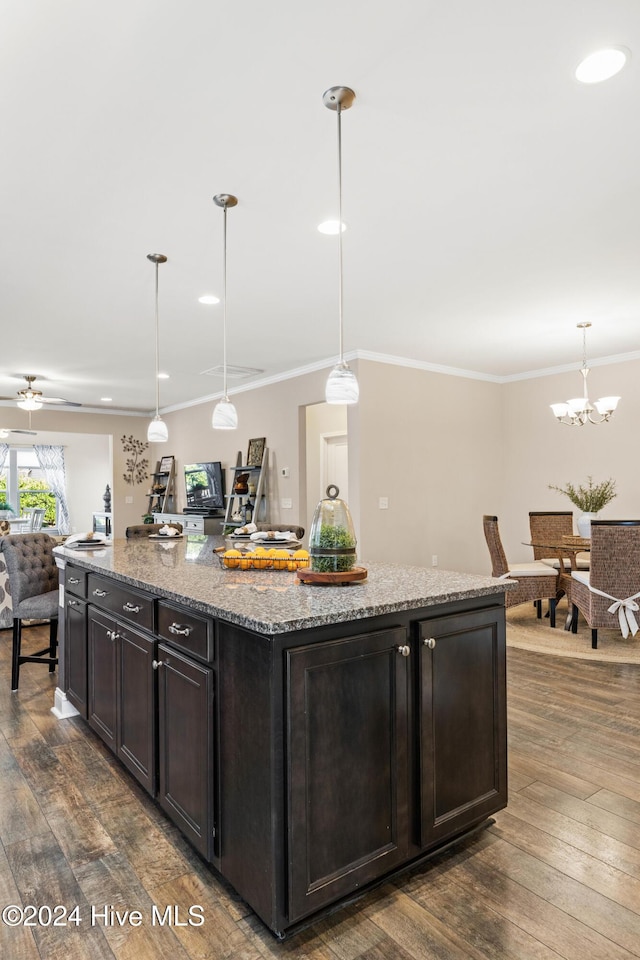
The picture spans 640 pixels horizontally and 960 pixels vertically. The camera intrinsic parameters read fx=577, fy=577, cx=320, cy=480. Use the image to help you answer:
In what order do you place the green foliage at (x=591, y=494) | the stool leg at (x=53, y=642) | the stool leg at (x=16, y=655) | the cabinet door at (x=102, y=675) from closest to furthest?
the cabinet door at (x=102, y=675) → the stool leg at (x=16, y=655) → the stool leg at (x=53, y=642) → the green foliage at (x=591, y=494)

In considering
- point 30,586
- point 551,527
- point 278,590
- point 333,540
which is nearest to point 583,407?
point 551,527

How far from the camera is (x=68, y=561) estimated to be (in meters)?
3.24

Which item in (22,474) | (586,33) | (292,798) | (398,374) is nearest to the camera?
(292,798)

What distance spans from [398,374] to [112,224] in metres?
3.79

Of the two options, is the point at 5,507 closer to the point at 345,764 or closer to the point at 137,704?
the point at 137,704

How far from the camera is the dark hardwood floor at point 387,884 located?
63.3 inches

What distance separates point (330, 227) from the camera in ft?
10.6

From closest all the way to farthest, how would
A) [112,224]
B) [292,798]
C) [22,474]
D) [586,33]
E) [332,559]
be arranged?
[292,798] < [586,33] < [332,559] < [112,224] < [22,474]

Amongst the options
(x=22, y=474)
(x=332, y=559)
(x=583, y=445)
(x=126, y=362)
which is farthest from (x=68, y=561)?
(x=22, y=474)

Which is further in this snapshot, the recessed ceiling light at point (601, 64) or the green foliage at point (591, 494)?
the green foliage at point (591, 494)

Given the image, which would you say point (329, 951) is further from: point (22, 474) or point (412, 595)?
point (22, 474)

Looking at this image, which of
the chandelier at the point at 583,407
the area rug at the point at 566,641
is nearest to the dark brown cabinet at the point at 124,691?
the area rug at the point at 566,641

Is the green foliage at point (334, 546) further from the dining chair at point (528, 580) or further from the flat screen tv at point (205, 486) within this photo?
the flat screen tv at point (205, 486)

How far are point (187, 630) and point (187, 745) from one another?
1.28 ft
